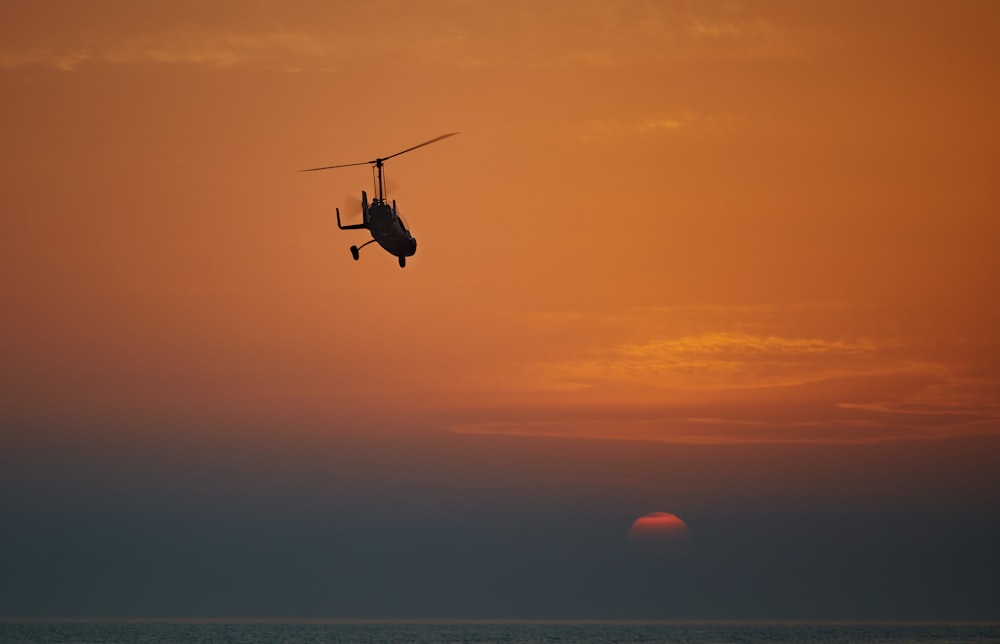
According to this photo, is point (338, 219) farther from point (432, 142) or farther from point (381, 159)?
point (432, 142)

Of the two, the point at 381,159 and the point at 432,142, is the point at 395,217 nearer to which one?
the point at 381,159

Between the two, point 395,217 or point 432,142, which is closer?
point 432,142

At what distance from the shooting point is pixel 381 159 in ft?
248

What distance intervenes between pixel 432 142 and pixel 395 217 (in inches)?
322

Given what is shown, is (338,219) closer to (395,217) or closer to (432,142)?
(395,217)

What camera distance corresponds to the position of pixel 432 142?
69.4 metres

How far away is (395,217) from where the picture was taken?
76.2 m

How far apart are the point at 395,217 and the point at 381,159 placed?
360 centimetres

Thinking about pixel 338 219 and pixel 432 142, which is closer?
pixel 432 142

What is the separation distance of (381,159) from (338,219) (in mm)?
4549

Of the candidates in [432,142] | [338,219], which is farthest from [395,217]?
[432,142]

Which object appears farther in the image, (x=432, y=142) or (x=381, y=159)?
(x=381, y=159)

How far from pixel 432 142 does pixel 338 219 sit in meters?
10.1
